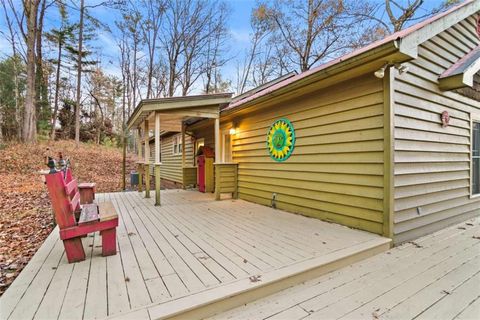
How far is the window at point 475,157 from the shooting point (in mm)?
4410

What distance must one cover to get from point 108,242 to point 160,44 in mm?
15703

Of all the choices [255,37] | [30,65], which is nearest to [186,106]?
[30,65]

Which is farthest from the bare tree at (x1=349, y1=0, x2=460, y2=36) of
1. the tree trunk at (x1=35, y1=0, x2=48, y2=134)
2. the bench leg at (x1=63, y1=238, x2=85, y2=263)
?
the tree trunk at (x1=35, y1=0, x2=48, y2=134)

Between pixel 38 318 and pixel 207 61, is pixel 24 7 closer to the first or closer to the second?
pixel 207 61

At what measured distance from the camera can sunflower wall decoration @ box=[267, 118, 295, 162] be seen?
15.1 ft

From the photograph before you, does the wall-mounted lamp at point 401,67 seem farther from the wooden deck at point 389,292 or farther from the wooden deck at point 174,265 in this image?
the wooden deck at point 389,292

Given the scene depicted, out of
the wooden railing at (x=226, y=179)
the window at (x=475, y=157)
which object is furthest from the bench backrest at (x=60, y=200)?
the window at (x=475, y=157)

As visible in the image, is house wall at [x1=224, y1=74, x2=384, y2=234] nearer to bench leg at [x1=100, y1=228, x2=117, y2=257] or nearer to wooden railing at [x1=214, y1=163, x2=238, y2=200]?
wooden railing at [x1=214, y1=163, x2=238, y2=200]

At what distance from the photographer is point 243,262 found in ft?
7.59

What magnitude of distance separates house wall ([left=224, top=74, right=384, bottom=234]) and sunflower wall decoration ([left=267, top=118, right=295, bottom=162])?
0.12 m

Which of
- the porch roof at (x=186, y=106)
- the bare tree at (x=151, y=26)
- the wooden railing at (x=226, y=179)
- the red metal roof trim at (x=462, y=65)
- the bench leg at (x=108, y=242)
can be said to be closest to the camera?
the bench leg at (x=108, y=242)

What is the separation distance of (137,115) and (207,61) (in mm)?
11097

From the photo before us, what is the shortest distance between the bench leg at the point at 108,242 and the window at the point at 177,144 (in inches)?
332

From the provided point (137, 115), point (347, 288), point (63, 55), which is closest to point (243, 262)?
point (347, 288)
